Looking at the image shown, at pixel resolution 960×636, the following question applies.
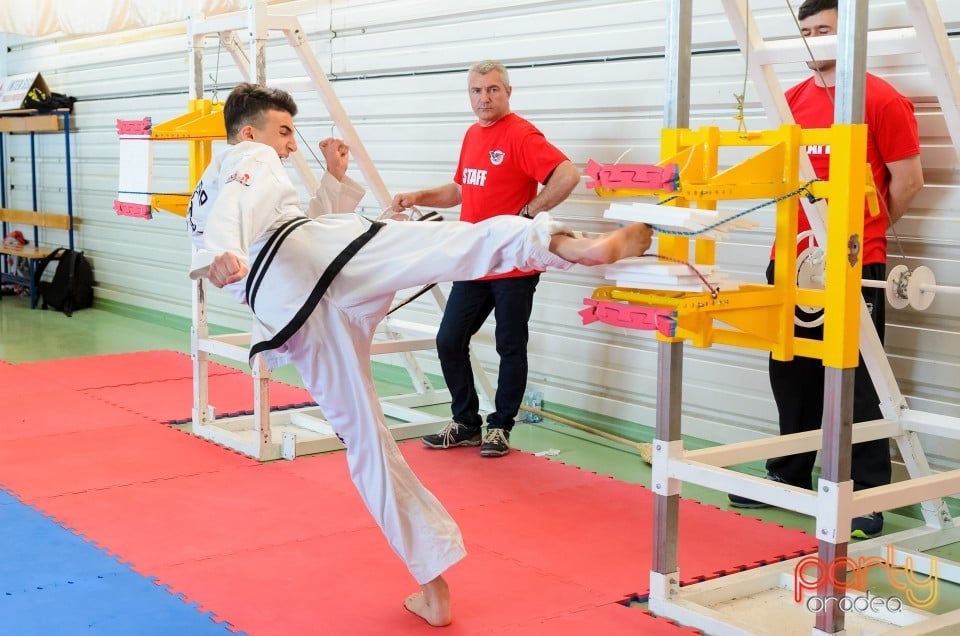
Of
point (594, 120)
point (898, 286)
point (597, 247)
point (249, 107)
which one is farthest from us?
point (594, 120)

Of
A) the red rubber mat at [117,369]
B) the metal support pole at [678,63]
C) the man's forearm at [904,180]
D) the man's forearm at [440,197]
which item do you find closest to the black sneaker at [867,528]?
the man's forearm at [904,180]

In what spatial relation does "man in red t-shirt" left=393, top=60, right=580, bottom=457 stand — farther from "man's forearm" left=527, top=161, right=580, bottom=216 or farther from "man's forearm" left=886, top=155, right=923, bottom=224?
"man's forearm" left=886, top=155, right=923, bottom=224

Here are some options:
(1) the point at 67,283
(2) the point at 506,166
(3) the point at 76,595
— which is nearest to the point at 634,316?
(3) the point at 76,595

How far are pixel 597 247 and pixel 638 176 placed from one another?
28 centimetres

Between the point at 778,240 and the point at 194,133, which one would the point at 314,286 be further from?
the point at 194,133

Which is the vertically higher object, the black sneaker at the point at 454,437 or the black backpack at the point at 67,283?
the black backpack at the point at 67,283

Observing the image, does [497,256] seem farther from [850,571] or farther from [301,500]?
[301,500]

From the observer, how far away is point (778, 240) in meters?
3.28

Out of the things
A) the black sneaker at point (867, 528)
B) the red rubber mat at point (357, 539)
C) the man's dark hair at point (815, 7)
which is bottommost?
the red rubber mat at point (357, 539)

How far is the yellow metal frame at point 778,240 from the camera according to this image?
3.03 meters

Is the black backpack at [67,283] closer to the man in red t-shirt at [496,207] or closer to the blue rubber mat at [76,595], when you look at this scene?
the man in red t-shirt at [496,207]

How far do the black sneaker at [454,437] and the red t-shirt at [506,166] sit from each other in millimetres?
911

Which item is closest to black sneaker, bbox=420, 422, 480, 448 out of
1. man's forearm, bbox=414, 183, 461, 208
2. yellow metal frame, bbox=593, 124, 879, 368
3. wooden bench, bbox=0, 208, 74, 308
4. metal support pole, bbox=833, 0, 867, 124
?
man's forearm, bbox=414, 183, 461, 208


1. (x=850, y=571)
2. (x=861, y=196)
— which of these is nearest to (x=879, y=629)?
(x=850, y=571)
